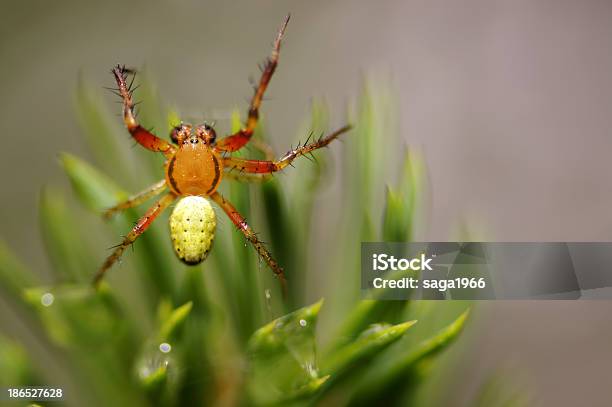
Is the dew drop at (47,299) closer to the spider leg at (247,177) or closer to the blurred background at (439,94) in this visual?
the spider leg at (247,177)

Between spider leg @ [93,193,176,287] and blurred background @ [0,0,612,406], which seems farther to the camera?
blurred background @ [0,0,612,406]

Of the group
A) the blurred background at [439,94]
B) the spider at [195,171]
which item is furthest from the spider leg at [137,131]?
the blurred background at [439,94]

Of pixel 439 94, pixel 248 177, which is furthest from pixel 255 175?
pixel 439 94

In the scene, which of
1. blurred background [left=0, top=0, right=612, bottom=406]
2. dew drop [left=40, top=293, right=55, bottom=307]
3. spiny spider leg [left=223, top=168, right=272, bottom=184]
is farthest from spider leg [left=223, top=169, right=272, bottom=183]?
blurred background [left=0, top=0, right=612, bottom=406]

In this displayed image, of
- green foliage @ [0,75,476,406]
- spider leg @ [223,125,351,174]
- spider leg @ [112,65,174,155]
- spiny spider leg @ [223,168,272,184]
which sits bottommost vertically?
green foliage @ [0,75,476,406]

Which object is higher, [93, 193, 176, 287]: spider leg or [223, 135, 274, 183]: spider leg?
[223, 135, 274, 183]: spider leg

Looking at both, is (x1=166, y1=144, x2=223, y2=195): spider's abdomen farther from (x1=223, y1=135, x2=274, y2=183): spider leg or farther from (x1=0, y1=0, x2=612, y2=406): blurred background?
(x1=0, y1=0, x2=612, y2=406): blurred background
